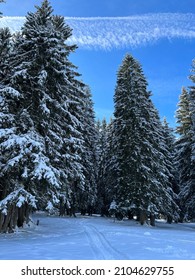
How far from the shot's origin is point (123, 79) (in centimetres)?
3128

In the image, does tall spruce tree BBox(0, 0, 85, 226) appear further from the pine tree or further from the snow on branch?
the pine tree

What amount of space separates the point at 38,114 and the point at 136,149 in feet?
41.3

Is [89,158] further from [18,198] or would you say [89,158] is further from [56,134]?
[18,198]

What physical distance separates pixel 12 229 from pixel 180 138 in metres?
21.0

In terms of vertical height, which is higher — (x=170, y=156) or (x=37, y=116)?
(x=170, y=156)

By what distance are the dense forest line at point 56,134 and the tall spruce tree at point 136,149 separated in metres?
0.09

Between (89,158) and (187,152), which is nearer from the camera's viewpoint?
(187,152)

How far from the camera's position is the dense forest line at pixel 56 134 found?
51.3ft

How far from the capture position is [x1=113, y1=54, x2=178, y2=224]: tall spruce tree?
26.7m

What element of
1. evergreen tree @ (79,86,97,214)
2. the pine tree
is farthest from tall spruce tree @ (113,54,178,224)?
evergreen tree @ (79,86,97,214)

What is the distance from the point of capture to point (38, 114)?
18016mm

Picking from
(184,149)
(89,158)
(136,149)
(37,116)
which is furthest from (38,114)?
(89,158)
